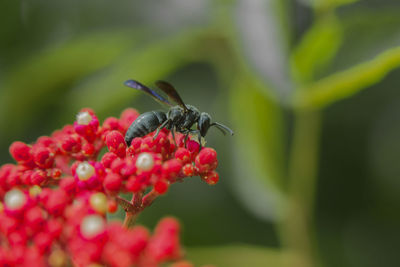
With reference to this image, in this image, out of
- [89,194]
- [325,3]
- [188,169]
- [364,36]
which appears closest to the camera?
[89,194]

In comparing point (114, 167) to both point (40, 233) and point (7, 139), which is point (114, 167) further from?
point (7, 139)

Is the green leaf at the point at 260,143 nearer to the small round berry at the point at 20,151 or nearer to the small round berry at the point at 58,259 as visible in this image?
the small round berry at the point at 20,151

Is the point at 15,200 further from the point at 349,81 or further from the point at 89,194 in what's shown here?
the point at 349,81

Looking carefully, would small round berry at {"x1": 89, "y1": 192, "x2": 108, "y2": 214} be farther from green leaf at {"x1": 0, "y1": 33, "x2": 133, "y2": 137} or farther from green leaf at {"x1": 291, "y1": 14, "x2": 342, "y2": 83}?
green leaf at {"x1": 0, "y1": 33, "x2": 133, "y2": 137}

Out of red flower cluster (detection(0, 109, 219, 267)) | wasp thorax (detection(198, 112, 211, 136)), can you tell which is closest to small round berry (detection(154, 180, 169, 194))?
red flower cluster (detection(0, 109, 219, 267))

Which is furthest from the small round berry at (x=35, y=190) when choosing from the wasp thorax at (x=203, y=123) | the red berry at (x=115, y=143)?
the wasp thorax at (x=203, y=123)

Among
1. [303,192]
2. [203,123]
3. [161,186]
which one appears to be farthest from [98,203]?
[303,192]
